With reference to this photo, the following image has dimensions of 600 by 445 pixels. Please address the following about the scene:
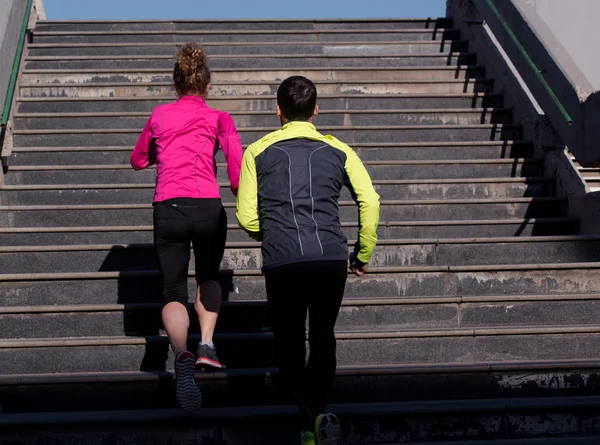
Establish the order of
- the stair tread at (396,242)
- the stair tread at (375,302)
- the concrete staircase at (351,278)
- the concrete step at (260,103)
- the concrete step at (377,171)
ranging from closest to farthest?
the concrete staircase at (351,278)
the stair tread at (375,302)
the stair tread at (396,242)
the concrete step at (377,171)
the concrete step at (260,103)

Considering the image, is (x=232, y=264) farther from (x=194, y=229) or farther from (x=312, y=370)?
(x=312, y=370)

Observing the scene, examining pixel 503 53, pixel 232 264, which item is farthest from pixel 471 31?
pixel 232 264

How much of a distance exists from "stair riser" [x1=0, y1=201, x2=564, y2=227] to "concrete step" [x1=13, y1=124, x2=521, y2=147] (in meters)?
1.24

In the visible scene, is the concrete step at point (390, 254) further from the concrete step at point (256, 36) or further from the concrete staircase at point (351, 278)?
the concrete step at point (256, 36)

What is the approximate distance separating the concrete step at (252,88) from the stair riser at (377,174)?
1.65m

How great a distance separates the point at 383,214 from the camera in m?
8.20

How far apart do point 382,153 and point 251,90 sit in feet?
5.95

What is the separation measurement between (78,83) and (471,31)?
412 cm

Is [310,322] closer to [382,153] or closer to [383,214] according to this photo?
[383,214]

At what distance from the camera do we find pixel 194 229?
554cm

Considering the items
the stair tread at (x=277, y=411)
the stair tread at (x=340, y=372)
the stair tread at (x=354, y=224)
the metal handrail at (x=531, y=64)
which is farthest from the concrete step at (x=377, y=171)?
the stair tread at (x=277, y=411)

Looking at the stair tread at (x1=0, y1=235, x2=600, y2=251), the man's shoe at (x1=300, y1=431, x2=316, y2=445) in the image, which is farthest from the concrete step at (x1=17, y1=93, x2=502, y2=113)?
the man's shoe at (x1=300, y1=431, x2=316, y2=445)

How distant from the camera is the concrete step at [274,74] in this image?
34.0 ft

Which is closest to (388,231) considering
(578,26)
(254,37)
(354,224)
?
(354,224)
